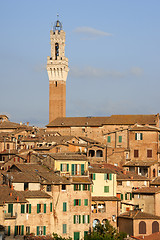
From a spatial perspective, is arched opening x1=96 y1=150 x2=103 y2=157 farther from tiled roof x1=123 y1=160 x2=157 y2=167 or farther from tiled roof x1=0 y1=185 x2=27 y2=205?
tiled roof x1=0 y1=185 x2=27 y2=205

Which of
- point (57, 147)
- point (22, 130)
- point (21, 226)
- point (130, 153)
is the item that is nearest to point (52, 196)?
point (21, 226)

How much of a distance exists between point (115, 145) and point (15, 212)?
106 feet

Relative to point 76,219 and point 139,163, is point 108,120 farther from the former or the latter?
point 76,219

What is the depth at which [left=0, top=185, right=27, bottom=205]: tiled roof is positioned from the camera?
177 ft

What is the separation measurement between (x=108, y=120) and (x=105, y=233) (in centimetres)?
3402

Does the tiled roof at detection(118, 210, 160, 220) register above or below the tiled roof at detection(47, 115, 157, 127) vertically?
below

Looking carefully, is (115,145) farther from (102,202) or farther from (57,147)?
(102,202)

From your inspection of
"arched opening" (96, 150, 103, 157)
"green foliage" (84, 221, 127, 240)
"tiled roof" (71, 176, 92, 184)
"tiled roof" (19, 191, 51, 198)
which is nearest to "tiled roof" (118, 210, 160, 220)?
"green foliage" (84, 221, 127, 240)

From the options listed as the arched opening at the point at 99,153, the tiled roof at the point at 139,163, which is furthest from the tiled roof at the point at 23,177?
the arched opening at the point at 99,153

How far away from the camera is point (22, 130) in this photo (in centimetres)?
9281

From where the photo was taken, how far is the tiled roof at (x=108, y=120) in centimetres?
8825

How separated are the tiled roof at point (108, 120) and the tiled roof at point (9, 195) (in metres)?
34.2

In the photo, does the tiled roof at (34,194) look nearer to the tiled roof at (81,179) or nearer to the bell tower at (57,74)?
the tiled roof at (81,179)

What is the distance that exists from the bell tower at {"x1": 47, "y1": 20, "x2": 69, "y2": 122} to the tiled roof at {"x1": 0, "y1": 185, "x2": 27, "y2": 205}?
55.2m
